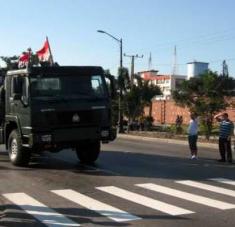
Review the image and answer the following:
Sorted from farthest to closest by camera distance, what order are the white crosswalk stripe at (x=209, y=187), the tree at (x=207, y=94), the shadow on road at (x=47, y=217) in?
1. the tree at (x=207, y=94)
2. the white crosswalk stripe at (x=209, y=187)
3. the shadow on road at (x=47, y=217)

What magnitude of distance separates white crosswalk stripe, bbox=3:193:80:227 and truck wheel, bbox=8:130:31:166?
4690 millimetres

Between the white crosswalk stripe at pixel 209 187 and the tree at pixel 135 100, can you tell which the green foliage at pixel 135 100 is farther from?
the white crosswalk stripe at pixel 209 187

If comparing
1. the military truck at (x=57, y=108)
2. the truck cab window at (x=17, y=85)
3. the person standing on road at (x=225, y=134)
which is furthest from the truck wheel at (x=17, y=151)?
the person standing on road at (x=225, y=134)

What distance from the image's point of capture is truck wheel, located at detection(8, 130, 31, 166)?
53.9 feet

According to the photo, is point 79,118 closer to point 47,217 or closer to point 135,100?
point 47,217

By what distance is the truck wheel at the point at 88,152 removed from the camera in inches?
691

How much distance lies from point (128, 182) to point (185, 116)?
48703mm

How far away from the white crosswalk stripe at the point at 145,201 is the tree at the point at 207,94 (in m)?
18.4

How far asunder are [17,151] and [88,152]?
7.68 feet

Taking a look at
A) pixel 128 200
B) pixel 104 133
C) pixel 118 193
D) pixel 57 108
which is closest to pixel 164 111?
pixel 104 133

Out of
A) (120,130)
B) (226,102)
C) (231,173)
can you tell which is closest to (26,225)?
(231,173)

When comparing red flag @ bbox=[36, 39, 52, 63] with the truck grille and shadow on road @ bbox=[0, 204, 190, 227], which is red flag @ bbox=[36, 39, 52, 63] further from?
shadow on road @ bbox=[0, 204, 190, 227]

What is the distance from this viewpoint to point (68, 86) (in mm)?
16078

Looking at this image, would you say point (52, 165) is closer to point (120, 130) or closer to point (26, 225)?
point (26, 225)
